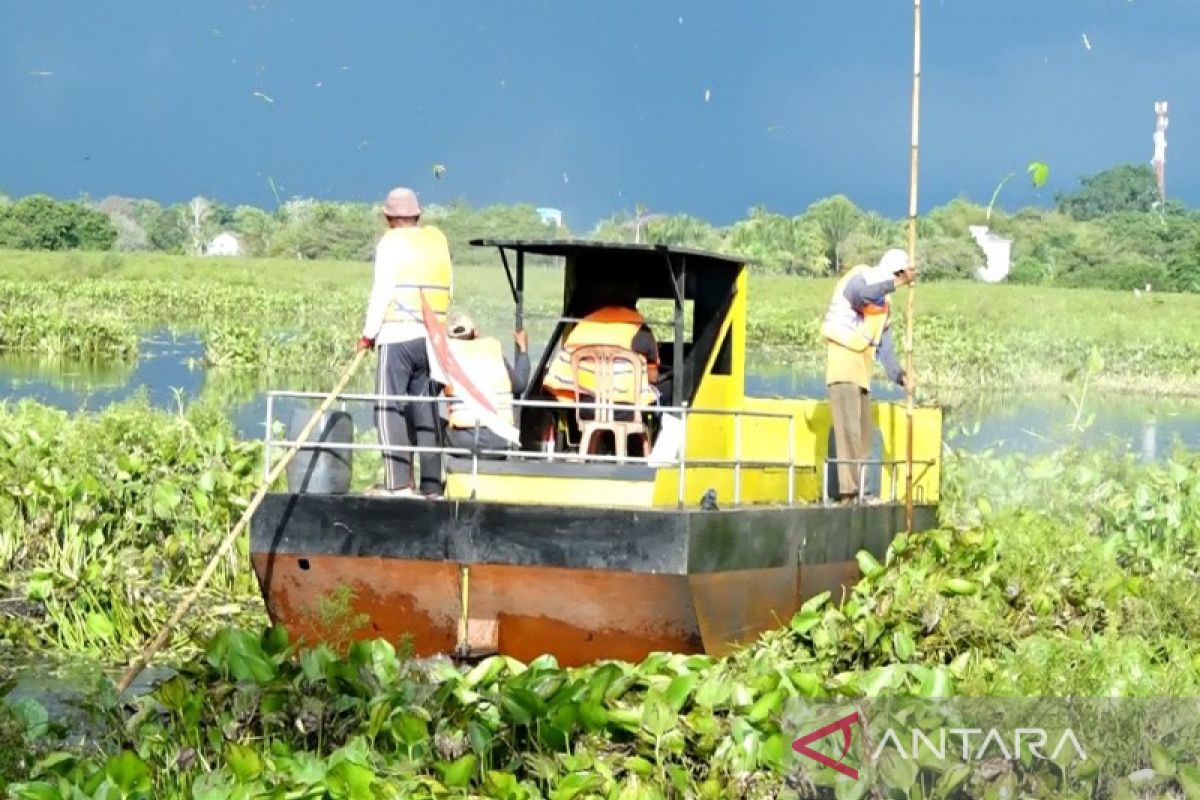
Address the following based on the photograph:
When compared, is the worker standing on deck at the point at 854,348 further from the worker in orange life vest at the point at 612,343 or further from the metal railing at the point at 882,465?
the worker in orange life vest at the point at 612,343

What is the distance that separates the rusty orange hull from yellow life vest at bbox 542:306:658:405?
37.5 inches

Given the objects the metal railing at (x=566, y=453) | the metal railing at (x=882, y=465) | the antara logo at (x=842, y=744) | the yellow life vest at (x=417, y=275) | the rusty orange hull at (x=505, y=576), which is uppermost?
the yellow life vest at (x=417, y=275)

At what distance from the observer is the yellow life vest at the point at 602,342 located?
1214 cm

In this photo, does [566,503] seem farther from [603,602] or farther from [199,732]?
[199,732]

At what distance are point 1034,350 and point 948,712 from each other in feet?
99.9

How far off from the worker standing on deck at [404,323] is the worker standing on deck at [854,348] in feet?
7.62

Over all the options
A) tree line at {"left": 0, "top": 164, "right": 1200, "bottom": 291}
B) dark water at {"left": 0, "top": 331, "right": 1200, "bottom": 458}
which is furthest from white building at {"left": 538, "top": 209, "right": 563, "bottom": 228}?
tree line at {"left": 0, "top": 164, "right": 1200, "bottom": 291}

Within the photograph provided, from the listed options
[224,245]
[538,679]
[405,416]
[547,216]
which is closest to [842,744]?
[538,679]

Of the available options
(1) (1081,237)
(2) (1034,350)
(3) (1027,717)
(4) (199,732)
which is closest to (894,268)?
(3) (1027,717)

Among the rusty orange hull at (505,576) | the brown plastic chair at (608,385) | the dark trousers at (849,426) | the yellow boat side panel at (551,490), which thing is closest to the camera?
Answer: the rusty orange hull at (505,576)

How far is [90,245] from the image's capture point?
7119 centimetres

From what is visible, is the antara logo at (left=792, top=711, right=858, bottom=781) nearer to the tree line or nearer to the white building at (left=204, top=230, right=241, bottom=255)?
the tree line

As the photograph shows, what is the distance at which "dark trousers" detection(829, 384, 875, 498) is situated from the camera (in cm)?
1335

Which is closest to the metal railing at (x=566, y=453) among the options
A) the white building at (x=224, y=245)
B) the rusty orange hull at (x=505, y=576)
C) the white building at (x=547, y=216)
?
the rusty orange hull at (x=505, y=576)
